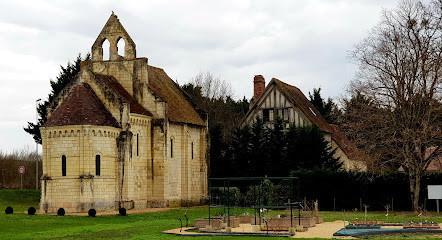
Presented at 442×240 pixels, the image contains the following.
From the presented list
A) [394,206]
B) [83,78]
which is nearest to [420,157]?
[394,206]

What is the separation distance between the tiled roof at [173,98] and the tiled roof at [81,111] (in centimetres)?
569

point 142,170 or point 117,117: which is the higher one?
point 117,117

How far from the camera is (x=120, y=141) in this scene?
4203 cm

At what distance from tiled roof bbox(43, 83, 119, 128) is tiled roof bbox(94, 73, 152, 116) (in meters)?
1.74

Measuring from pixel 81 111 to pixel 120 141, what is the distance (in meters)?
3.28

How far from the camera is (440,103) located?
36.2 meters

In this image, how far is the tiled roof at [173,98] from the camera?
48.5 m

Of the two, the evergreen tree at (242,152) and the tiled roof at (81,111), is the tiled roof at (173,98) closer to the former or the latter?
the evergreen tree at (242,152)

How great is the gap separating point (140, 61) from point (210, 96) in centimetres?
3582

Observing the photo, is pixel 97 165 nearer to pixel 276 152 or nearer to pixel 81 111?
pixel 81 111

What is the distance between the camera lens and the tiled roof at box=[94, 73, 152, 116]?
146 feet

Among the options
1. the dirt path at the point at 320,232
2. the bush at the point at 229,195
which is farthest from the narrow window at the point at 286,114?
the dirt path at the point at 320,232

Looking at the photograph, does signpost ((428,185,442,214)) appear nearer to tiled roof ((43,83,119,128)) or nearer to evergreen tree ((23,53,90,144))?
tiled roof ((43,83,119,128))

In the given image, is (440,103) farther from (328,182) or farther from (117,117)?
(117,117)
